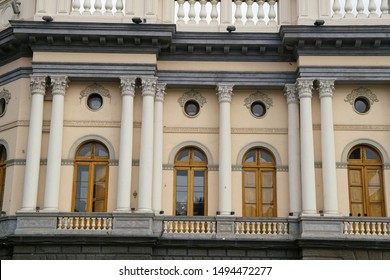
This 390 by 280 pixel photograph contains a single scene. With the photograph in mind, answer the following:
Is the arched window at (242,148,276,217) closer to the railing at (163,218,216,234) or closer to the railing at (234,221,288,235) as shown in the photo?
the railing at (234,221,288,235)

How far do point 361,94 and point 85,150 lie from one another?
395 inches

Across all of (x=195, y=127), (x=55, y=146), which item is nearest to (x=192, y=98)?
(x=195, y=127)

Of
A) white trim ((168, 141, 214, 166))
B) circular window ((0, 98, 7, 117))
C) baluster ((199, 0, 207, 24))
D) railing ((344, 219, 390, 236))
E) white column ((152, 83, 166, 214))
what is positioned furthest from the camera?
baluster ((199, 0, 207, 24))

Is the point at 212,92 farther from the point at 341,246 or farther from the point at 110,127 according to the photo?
the point at 341,246

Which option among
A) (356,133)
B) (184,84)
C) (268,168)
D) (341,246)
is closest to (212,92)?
(184,84)

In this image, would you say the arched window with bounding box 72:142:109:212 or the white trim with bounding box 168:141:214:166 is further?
the white trim with bounding box 168:141:214:166

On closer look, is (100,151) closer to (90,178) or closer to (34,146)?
(90,178)

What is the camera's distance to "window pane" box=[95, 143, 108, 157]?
23.8 metres

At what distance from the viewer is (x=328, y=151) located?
901 inches

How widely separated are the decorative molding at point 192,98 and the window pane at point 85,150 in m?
3.63

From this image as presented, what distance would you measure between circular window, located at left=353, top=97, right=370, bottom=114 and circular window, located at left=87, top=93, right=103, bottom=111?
29.9 ft

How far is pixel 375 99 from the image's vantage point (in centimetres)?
2412

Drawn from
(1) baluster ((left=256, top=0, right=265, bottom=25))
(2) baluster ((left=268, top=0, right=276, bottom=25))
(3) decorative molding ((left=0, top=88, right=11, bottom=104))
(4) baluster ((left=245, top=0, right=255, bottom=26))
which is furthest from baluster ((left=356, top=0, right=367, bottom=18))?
(3) decorative molding ((left=0, top=88, right=11, bottom=104))

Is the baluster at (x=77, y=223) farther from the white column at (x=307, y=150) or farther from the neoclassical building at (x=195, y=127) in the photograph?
the white column at (x=307, y=150)
